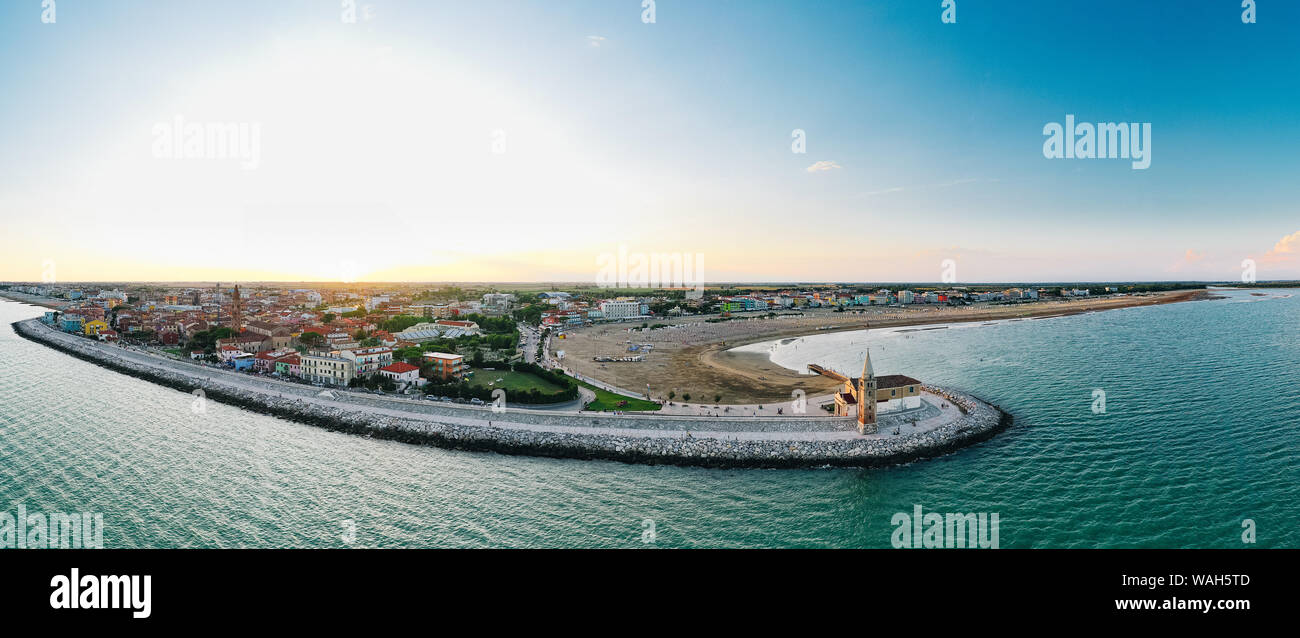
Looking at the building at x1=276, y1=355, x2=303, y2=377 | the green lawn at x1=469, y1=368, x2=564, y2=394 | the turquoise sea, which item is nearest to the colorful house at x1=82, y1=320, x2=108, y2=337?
the turquoise sea

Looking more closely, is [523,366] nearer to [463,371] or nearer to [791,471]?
[463,371]

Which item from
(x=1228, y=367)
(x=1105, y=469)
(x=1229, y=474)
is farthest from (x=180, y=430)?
(x=1228, y=367)

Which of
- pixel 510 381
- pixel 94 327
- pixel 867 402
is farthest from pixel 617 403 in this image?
pixel 94 327

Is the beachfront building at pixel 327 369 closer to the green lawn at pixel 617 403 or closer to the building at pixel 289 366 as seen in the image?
the building at pixel 289 366

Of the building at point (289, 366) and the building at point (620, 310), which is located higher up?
the building at point (620, 310)

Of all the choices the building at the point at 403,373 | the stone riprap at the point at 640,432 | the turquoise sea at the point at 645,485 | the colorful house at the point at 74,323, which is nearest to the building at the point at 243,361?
the turquoise sea at the point at 645,485
